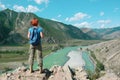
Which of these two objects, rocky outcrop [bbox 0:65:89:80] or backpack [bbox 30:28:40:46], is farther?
rocky outcrop [bbox 0:65:89:80]

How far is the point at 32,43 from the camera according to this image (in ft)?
60.5

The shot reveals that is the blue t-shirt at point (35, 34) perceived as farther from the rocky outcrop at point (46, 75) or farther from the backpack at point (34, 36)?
the rocky outcrop at point (46, 75)

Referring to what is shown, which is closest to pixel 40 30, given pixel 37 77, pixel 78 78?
pixel 37 77

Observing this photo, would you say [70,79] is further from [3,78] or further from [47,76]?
[3,78]

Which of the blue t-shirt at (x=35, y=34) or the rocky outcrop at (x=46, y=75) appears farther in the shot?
the rocky outcrop at (x=46, y=75)

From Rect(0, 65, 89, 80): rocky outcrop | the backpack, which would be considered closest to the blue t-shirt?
the backpack

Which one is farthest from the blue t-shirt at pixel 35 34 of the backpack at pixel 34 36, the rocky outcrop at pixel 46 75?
the rocky outcrop at pixel 46 75

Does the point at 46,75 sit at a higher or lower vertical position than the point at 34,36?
lower

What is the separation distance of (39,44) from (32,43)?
0.49m

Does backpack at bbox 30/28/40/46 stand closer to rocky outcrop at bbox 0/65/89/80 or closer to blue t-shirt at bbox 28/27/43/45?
blue t-shirt at bbox 28/27/43/45

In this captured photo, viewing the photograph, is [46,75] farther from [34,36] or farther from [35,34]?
[35,34]

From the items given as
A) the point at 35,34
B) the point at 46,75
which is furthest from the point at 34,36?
the point at 46,75

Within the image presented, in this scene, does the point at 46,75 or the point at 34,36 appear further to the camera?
the point at 46,75

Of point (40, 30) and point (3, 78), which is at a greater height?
point (40, 30)
